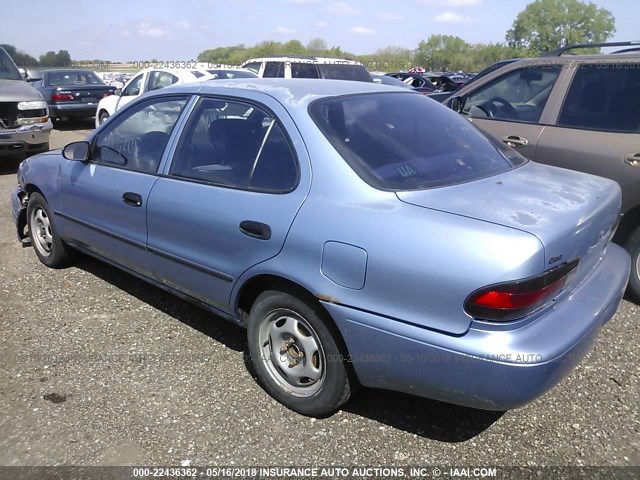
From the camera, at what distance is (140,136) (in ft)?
12.3

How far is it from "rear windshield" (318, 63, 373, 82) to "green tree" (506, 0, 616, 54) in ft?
272

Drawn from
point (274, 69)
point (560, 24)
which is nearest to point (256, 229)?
point (274, 69)

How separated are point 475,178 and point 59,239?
11.0ft

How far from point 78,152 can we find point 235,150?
5.05 ft

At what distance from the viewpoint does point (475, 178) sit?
2.77 meters

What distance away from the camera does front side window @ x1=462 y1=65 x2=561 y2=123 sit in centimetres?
456

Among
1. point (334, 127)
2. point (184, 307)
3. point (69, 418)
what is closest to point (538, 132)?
point (334, 127)

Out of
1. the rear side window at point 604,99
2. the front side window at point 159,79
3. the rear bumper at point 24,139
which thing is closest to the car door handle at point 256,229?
the rear side window at point 604,99

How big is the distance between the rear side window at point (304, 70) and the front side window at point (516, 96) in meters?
6.77

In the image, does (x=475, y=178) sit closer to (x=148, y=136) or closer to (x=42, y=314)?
(x=148, y=136)

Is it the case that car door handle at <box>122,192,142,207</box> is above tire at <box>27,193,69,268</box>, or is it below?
above

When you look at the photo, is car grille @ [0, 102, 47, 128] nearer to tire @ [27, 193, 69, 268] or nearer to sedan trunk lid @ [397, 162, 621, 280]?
tire @ [27, 193, 69, 268]

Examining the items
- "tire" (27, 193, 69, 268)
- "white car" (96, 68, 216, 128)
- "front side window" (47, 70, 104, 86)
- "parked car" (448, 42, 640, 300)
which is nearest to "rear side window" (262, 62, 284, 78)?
"white car" (96, 68, 216, 128)

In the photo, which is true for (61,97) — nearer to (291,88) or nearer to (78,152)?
(78,152)
